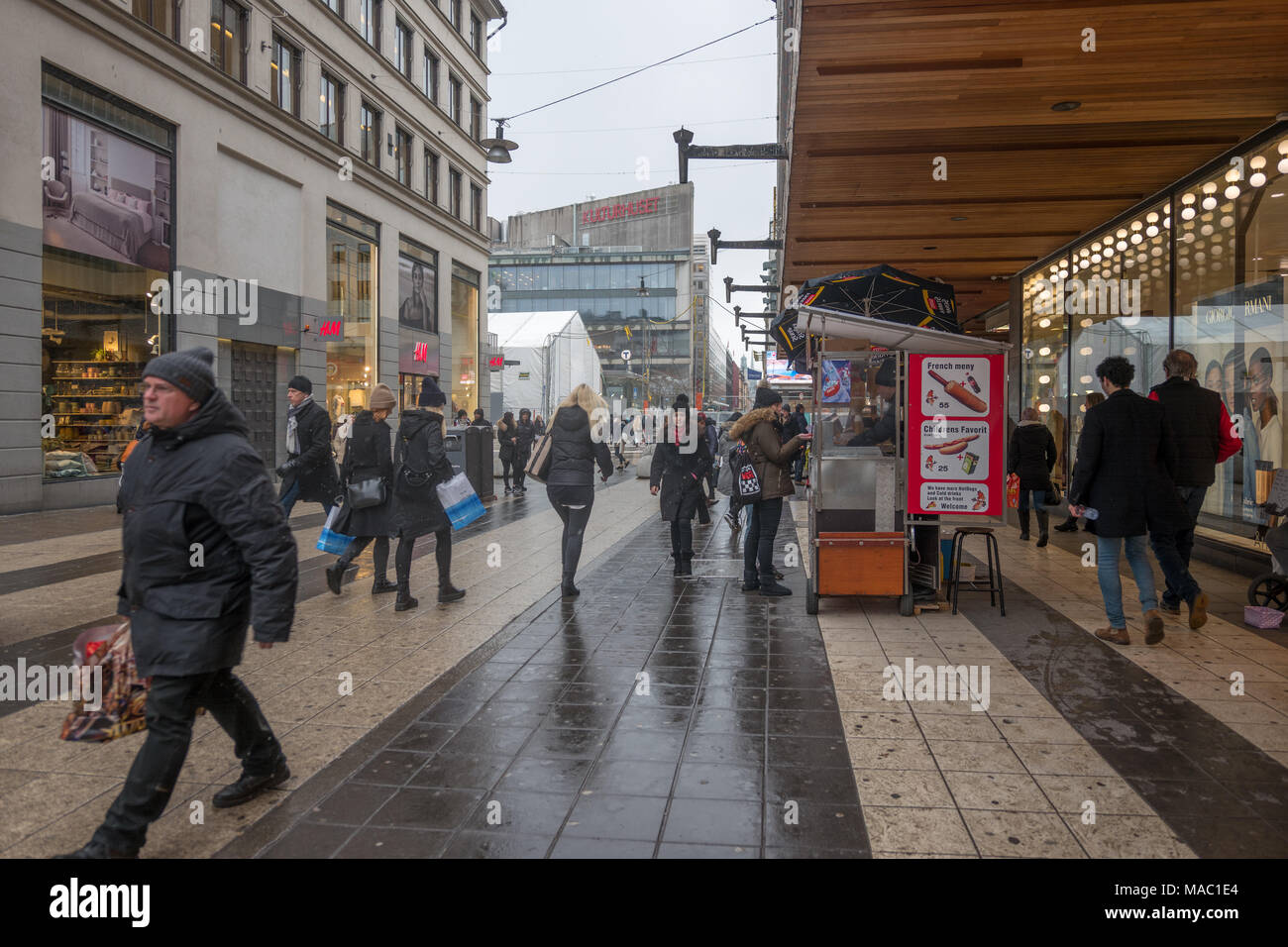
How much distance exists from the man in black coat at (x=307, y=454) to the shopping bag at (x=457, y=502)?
1.28 meters

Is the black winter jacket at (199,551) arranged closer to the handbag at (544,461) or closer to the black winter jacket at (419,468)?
the black winter jacket at (419,468)

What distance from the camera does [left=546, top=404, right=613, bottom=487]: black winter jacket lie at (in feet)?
26.3

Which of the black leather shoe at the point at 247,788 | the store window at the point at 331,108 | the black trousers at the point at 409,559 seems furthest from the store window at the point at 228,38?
the black leather shoe at the point at 247,788

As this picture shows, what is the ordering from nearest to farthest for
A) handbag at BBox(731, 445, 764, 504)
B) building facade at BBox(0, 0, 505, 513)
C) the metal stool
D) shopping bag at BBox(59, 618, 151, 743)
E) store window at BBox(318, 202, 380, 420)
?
shopping bag at BBox(59, 618, 151, 743) < the metal stool < handbag at BBox(731, 445, 764, 504) < building facade at BBox(0, 0, 505, 513) < store window at BBox(318, 202, 380, 420)

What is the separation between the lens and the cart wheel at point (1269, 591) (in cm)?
697

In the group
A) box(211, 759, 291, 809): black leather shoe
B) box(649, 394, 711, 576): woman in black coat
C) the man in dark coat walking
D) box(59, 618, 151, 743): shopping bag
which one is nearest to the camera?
box(59, 618, 151, 743): shopping bag

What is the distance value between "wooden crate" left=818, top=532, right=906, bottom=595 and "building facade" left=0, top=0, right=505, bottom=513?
12614mm

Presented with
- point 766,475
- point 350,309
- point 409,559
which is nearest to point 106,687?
point 409,559

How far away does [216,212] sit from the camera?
60.2 ft

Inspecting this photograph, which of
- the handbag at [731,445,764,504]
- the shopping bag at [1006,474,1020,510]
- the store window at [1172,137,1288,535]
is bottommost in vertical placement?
the shopping bag at [1006,474,1020,510]

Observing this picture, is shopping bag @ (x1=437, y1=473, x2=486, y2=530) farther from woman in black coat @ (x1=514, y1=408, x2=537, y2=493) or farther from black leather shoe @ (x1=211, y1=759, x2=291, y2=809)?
woman in black coat @ (x1=514, y1=408, x2=537, y2=493)

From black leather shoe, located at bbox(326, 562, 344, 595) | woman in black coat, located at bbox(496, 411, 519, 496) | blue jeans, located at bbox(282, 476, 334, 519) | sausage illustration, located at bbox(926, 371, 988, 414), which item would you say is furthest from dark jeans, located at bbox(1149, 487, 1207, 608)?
woman in black coat, located at bbox(496, 411, 519, 496)

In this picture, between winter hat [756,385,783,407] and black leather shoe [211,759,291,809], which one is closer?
black leather shoe [211,759,291,809]
